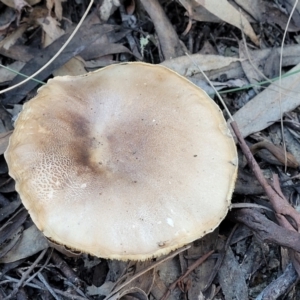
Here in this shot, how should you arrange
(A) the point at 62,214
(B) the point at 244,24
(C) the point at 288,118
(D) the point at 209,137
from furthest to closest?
(B) the point at 244,24 → (C) the point at 288,118 → (D) the point at 209,137 → (A) the point at 62,214

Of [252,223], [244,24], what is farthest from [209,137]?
[244,24]

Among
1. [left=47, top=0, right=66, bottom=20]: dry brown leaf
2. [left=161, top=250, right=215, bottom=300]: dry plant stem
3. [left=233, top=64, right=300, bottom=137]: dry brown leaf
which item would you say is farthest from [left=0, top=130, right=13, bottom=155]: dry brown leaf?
[left=233, top=64, right=300, bottom=137]: dry brown leaf

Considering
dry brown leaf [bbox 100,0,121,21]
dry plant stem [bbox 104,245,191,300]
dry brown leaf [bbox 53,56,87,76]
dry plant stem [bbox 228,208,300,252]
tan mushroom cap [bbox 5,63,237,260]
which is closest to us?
tan mushroom cap [bbox 5,63,237,260]

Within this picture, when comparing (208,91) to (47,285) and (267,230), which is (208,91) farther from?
(47,285)

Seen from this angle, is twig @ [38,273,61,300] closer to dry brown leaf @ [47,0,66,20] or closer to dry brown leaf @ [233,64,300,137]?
dry brown leaf @ [233,64,300,137]

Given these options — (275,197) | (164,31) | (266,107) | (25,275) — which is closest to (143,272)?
(25,275)

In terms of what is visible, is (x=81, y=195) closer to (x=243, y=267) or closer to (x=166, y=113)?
(x=166, y=113)

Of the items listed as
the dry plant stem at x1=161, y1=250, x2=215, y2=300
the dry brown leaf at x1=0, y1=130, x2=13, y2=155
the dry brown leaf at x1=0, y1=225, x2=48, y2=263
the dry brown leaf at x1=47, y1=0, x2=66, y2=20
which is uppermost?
the dry brown leaf at x1=47, y1=0, x2=66, y2=20

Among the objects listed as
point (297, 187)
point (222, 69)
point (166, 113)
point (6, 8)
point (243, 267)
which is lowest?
point (243, 267)

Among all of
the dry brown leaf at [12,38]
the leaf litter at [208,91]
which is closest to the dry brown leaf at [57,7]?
the leaf litter at [208,91]
